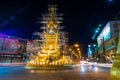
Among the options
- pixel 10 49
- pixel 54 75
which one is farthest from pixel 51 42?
pixel 10 49

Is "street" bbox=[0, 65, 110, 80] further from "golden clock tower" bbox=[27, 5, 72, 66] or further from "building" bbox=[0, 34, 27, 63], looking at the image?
"building" bbox=[0, 34, 27, 63]

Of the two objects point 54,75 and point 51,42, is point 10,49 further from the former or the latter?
point 54,75

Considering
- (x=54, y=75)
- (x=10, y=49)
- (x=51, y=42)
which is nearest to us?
(x=54, y=75)

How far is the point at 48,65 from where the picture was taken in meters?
45.9

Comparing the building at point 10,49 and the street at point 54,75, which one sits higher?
the building at point 10,49

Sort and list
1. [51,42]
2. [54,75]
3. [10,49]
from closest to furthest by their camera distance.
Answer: [54,75]
[51,42]
[10,49]

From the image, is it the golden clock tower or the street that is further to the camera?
the golden clock tower

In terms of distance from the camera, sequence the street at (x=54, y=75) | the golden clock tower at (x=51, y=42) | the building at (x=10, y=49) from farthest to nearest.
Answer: the building at (x=10, y=49), the golden clock tower at (x=51, y=42), the street at (x=54, y=75)

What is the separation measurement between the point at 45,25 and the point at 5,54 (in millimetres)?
28214

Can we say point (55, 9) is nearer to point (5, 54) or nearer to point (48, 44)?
point (48, 44)

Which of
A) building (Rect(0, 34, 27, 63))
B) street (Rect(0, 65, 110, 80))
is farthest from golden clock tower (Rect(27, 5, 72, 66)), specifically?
building (Rect(0, 34, 27, 63))

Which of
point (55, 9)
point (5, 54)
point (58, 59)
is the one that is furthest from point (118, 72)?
point (5, 54)

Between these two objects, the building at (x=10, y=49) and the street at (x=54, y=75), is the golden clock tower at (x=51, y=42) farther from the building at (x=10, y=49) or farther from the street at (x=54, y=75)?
the building at (x=10, y=49)

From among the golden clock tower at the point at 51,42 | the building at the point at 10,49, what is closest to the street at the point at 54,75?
the golden clock tower at the point at 51,42
